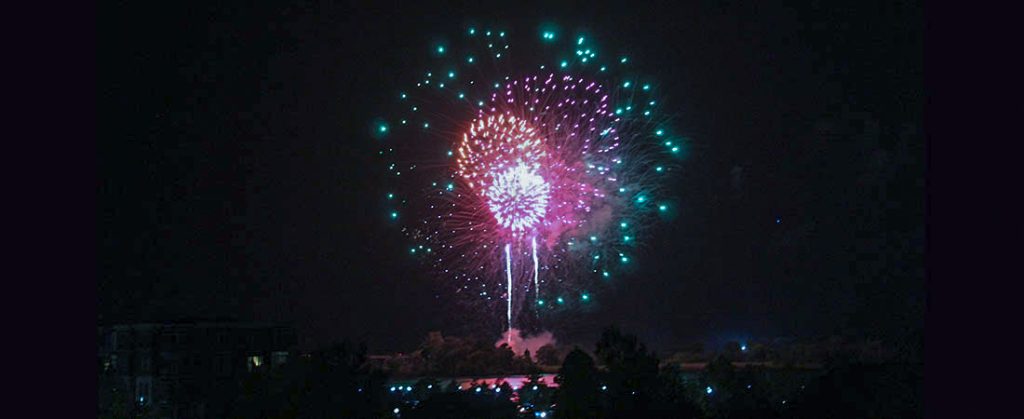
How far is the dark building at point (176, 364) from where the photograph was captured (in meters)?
11.1

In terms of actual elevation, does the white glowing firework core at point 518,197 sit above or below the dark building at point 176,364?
above

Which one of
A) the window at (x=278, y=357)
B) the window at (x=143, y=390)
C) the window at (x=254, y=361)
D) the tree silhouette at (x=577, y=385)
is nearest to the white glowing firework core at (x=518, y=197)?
the tree silhouette at (x=577, y=385)

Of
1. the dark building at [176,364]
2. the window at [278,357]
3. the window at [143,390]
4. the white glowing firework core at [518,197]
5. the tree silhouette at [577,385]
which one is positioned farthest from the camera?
the window at [278,357]

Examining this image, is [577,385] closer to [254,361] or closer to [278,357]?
[278,357]

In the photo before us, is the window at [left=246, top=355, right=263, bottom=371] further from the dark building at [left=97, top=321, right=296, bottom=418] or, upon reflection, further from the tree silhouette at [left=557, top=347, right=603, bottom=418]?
the tree silhouette at [left=557, top=347, right=603, bottom=418]

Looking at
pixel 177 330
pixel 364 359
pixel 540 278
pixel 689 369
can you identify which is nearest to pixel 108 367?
pixel 177 330

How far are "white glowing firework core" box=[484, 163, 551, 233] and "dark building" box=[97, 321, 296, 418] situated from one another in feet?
10.3

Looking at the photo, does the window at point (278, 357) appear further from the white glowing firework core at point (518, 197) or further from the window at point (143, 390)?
the white glowing firework core at point (518, 197)

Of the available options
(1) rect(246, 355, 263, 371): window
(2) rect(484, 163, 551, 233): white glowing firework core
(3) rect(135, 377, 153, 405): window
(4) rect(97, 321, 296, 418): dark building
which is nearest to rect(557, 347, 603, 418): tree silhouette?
(2) rect(484, 163, 551, 233): white glowing firework core

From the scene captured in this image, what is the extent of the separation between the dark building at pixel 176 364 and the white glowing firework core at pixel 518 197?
3.15 m

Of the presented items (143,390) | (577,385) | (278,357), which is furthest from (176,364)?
(577,385)

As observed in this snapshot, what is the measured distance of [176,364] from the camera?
11250mm

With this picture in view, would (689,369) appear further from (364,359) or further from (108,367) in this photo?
(108,367)

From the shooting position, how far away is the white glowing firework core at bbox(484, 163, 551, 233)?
10922mm
